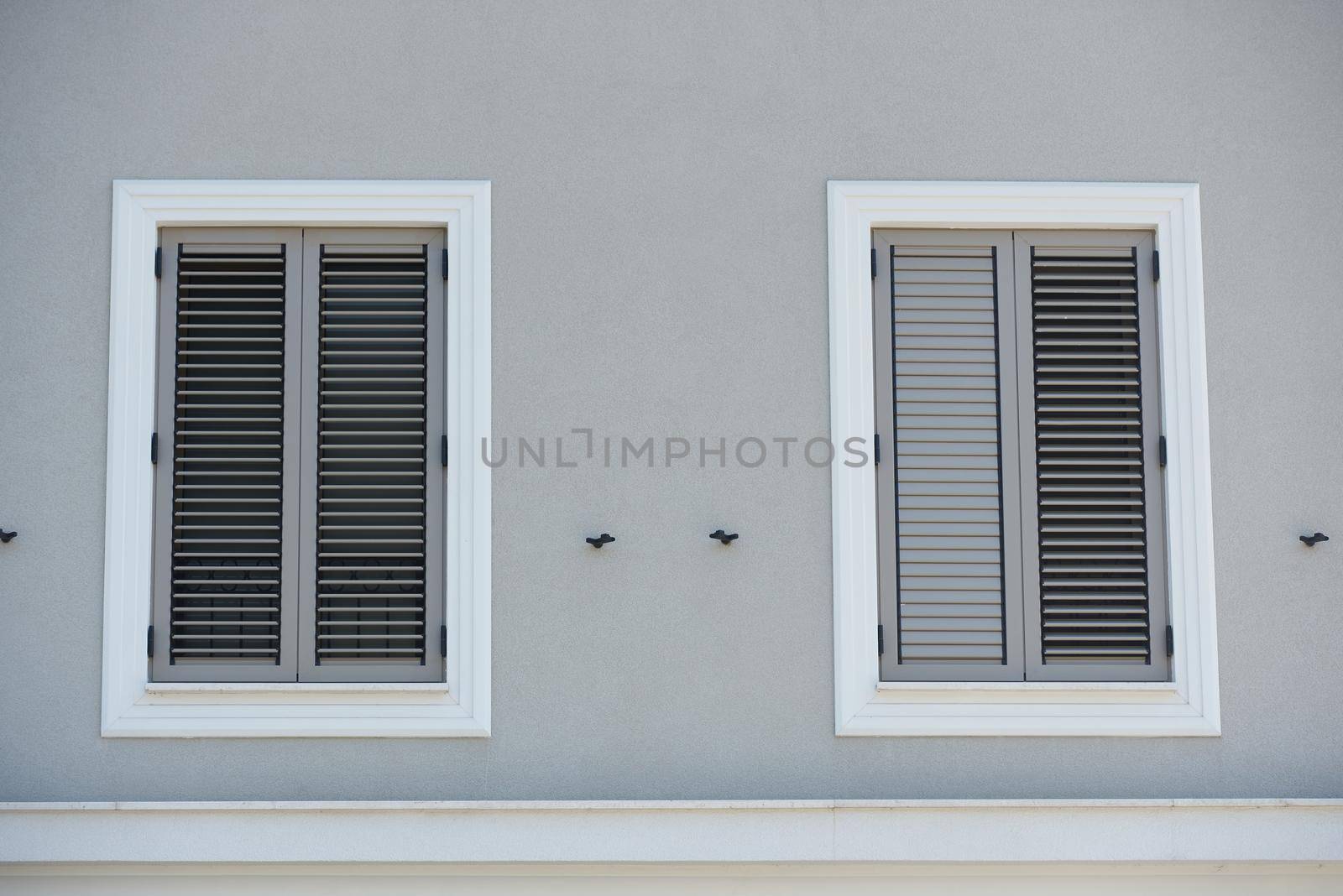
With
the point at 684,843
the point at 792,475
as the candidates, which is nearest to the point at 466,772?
the point at 684,843

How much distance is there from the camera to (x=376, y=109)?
6.46m

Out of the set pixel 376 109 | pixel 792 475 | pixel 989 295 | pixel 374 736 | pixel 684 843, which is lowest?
pixel 684 843

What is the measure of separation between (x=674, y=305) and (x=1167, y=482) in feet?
8.43

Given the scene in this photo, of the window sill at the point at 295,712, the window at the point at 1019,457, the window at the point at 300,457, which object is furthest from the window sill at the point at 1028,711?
the window at the point at 300,457

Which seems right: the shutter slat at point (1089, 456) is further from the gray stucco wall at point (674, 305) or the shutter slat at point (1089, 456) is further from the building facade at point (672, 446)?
the gray stucco wall at point (674, 305)

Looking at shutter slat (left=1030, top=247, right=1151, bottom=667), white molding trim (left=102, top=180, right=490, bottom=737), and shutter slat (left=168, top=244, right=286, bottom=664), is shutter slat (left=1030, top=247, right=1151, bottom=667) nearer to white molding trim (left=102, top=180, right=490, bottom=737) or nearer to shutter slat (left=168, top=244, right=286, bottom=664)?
white molding trim (left=102, top=180, right=490, bottom=737)

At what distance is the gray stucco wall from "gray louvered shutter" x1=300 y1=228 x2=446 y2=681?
344mm

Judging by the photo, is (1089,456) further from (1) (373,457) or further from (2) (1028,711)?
(1) (373,457)

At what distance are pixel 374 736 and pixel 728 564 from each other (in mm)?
1858

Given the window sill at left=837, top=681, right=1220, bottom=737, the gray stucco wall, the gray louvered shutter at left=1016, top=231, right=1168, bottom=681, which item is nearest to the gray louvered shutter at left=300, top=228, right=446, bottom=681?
the gray stucco wall

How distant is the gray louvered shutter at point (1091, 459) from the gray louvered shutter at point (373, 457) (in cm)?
290

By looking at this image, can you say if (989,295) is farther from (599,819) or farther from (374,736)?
(374,736)

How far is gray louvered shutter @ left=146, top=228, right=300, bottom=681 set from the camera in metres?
6.29

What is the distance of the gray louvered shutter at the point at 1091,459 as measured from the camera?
20.9 ft
